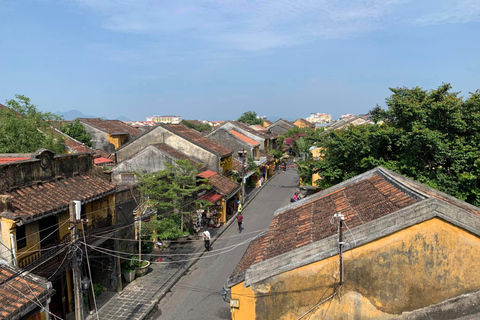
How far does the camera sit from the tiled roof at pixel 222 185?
84.2 ft

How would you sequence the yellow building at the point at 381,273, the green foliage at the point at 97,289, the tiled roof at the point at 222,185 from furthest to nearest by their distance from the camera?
the tiled roof at the point at 222,185 < the green foliage at the point at 97,289 < the yellow building at the point at 381,273

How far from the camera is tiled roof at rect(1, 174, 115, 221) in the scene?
1052 centimetres

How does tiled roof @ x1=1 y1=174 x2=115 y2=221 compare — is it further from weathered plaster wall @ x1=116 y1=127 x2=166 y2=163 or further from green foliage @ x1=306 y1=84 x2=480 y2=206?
weathered plaster wall @ x1=116 y1=127 x2=166 y2=163

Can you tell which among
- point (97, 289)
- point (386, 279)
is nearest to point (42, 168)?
point (97, 289)

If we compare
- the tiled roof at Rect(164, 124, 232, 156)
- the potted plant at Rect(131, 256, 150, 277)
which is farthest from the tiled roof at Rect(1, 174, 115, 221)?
the tiled roof at Rect(164, 124, 232, 156)

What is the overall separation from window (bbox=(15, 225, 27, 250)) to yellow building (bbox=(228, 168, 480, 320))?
7.18 meters

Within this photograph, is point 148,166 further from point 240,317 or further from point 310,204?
point 240,317

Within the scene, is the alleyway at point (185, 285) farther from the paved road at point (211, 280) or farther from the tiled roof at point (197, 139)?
the tiled roof at point (197, 139)

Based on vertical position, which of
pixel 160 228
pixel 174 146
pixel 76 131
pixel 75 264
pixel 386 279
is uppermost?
pixel 76 131

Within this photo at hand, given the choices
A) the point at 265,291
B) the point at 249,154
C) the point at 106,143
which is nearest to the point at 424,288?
the point at 265,291

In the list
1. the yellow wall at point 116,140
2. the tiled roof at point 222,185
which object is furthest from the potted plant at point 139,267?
the yellow wall at point 116,140

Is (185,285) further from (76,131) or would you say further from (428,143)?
(76,131)

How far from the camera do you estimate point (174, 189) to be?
2012 cm

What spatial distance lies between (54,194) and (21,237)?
6.20ft
